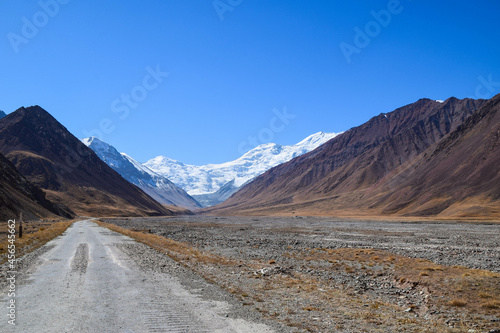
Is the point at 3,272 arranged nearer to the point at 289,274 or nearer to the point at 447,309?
the point at 289,274

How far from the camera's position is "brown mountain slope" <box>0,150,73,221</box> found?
239 feet

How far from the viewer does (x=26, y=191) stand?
101 metres

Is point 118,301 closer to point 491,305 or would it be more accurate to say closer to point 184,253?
point 491,305

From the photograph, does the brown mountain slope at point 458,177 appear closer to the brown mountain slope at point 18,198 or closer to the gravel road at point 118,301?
the gravel road at point 118,301

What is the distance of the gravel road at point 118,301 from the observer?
1016 cm

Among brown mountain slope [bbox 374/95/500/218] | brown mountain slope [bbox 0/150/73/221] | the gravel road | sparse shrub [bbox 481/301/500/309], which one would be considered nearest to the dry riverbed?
sparse shrub [bbox 481/301/500/309]

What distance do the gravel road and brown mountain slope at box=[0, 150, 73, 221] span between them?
62.0 meters

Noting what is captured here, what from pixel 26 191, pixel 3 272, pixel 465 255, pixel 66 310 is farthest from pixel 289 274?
pixel 26 191

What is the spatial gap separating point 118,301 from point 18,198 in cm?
9089

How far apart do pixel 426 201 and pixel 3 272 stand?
483 ft

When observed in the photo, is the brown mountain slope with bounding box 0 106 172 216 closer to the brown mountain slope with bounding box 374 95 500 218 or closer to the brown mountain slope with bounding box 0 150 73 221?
the brown mountain slope with bounding box 0 150 73 221

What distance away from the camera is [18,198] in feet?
283

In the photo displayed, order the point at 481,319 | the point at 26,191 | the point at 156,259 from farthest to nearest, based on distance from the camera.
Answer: the point at 26,191, the point at 156,259, the point at 481,319

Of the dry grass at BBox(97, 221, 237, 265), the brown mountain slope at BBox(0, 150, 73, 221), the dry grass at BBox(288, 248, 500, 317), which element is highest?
the brown mountain slope at BBox(0, 150, 73, 221)
